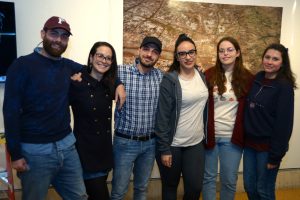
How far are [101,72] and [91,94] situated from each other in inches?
6.5

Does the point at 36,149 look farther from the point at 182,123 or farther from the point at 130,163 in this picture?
the point at 182,123

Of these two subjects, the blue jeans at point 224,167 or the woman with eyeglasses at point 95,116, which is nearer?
the woman with eyeglasses at point 95,116

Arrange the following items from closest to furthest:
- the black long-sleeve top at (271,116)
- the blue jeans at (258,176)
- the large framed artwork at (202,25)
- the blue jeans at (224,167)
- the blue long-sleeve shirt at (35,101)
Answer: the blue long-sleeve shirt at (35,101) → the black long-sleeve top at (271,116) → the blue jeans at (258,176) → the blue jeans at (224,167) → the large framed artwork at (202,25)

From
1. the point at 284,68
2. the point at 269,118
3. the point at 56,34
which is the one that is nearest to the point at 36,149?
the point at 56,34

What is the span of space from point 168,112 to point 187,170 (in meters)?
0.46

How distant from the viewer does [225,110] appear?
214 cm

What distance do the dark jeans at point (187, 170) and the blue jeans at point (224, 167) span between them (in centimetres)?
12

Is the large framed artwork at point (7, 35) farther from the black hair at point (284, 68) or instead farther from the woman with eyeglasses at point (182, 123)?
the black hair at point (284, 68)

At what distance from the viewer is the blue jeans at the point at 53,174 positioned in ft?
5.55

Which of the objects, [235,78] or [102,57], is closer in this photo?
[102,57]

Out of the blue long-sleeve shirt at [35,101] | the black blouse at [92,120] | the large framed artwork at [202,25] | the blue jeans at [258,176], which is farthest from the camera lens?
the large framed artwork at [202,25]

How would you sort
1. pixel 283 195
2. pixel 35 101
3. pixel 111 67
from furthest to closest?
1. pixel 283 195
2. pixel 111 67
3. pixel 35 101

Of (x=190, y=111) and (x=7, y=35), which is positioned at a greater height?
(x=7, y=35)

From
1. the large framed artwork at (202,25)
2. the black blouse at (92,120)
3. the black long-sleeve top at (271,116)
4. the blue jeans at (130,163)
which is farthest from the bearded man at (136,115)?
the large framed artwork at (202,25)
